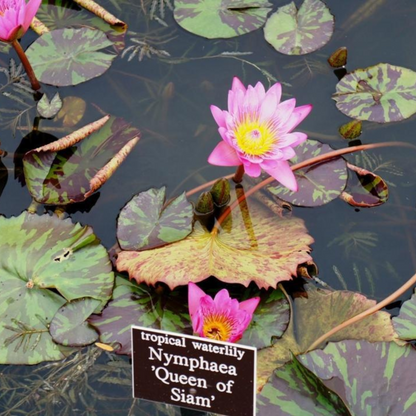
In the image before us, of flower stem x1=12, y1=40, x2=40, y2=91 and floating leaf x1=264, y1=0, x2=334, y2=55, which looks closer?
flower stem x1=12, y1=40, x2=40, y2=91

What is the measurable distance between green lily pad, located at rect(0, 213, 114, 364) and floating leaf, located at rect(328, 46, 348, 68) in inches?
51.4

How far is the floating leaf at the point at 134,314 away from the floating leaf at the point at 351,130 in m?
0.97

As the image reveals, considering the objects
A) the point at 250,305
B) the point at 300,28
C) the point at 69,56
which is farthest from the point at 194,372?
the point at 300,28

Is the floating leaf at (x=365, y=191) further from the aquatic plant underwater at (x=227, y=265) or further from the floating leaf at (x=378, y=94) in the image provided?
the floating leaf at (x=378, y=94)

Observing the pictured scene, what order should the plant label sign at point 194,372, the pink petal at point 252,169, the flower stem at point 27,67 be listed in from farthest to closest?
the flower stem at point 27,67
the pink petal at point 252,169
the plant label sign at point 194,372

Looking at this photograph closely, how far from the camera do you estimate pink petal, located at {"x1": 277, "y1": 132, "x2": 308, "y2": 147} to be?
2.13m

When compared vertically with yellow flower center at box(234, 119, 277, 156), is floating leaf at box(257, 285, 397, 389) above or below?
below

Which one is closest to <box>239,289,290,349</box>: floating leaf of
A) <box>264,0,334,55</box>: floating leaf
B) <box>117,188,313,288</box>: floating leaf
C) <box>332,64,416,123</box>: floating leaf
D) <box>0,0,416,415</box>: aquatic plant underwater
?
<box>0,0,416,415</box>: aquatic plant underwater

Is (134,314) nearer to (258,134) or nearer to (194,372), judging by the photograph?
(194,372)

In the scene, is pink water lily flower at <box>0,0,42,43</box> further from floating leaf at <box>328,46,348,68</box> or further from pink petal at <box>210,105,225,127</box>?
floating leaf at <box>328,46,348,68</box>

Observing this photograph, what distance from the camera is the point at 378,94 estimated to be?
8.63 feet

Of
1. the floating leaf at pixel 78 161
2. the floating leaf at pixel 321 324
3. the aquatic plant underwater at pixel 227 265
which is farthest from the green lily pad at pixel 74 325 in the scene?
the floating leaf at pixel 321 324

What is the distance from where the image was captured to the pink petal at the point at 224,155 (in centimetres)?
212

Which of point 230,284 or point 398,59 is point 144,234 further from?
point 398,59
